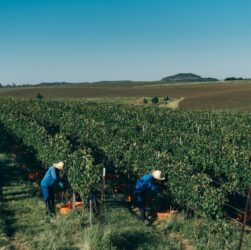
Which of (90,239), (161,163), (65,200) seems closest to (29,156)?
(65,200)

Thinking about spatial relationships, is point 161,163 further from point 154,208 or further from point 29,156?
point 29,156

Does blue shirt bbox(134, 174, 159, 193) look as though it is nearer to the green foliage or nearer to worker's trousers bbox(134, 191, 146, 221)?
worker's trousers bbox(134, 191, 146, 221)

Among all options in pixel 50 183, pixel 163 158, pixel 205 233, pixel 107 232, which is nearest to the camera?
pixel 107 232

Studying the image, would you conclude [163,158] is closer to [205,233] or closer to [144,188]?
[144,188]

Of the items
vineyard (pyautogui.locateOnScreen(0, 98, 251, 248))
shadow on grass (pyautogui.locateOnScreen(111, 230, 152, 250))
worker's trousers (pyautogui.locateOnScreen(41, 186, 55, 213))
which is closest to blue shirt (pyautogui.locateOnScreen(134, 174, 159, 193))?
vineyard (pyautogui.locateOnScreen(0, 98, 251, 248))

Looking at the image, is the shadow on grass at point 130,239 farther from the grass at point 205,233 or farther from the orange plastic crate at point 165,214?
the orange plastic crate at point 165,214

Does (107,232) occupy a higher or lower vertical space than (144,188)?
lower

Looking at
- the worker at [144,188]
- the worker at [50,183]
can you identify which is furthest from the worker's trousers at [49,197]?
the worker at [144,188]

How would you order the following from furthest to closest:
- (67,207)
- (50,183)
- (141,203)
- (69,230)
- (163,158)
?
(163,158) → (67,207) → (50,183) → (141,203) → (69,230)

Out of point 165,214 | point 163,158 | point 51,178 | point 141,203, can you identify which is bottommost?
point 165,214

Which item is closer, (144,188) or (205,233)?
(205,233)

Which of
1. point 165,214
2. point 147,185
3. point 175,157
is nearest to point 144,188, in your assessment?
point 147,185

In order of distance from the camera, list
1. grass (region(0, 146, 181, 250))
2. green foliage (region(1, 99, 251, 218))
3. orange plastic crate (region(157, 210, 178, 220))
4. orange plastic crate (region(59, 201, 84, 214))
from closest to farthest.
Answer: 1. grass (region(0, 146, 181, 250))
2. green foliage (region(1, 99, 251, 218))
3. orange plastic crate (region(157, 210, 178, 220))
4. orange plastic crate (region(59, 201, 84, 214))

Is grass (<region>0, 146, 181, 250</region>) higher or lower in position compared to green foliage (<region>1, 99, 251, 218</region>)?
lower
